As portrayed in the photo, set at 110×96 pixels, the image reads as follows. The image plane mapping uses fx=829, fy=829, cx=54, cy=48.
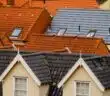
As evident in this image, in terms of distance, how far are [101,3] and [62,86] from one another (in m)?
48.9

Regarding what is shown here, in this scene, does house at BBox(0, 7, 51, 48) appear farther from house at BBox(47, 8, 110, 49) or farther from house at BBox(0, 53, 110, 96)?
house at BBox(0, 53, 110, 96)

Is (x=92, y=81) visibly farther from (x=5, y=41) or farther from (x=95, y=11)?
(x=95, y=11)

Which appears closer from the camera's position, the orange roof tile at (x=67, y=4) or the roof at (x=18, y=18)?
the roof at (x=18, y=18)

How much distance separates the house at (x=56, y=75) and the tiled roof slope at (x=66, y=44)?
21236mm

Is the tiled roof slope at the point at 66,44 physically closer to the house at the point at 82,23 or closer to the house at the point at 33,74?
the house at the point at 82,23

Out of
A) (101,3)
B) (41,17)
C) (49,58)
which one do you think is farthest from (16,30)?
(49,58)

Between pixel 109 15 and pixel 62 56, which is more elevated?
pixel 109 15

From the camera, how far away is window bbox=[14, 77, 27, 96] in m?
36.9

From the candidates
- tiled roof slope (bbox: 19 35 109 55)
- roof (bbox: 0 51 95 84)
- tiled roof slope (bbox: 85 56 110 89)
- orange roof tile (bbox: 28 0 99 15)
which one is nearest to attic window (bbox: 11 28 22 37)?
tiled roof slope (bbox: 19 35 109 55)

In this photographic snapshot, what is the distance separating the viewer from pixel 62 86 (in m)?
36.3

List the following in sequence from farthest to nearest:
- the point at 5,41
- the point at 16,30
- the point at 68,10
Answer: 1. the point at 68,10
2. the point at 16,30
3. the point at 5,41

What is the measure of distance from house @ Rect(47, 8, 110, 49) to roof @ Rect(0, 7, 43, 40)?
2.00 metres

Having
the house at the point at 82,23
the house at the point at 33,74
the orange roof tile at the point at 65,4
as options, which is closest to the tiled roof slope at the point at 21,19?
the house at the point at 82,23

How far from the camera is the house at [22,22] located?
6950cm
